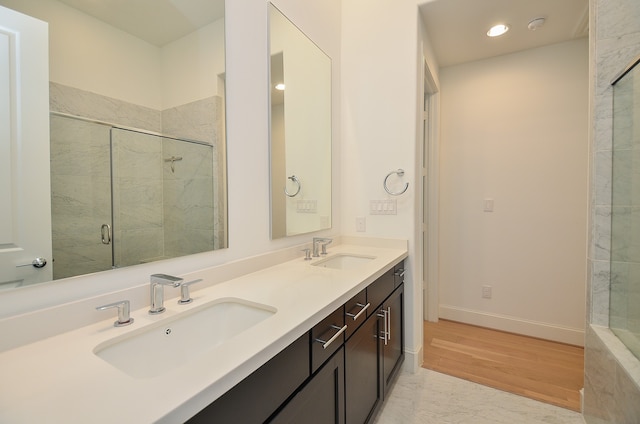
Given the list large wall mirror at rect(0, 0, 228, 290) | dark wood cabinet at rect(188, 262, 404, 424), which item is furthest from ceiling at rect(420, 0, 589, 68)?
dark wood cabinet at rect(188, 262, 404, 424)

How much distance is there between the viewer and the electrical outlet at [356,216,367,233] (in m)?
2.19

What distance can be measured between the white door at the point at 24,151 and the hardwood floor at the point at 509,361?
2.28 metres

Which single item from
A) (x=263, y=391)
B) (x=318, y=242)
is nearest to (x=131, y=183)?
(x=263, y=391)

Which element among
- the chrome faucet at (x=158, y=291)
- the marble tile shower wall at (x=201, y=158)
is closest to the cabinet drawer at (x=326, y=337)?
the chrome faucet at (x=158, y=291)

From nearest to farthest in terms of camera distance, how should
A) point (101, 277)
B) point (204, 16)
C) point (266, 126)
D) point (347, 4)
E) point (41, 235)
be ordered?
point (41, 235) < point (101, 277) < point (204, 16) < point (266, 126) < point (347, 4)

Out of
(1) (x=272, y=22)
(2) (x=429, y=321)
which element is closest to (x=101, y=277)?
(1) (x=272, y=22)

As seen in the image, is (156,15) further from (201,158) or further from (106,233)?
(106,233)

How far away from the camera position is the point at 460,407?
1693 mm

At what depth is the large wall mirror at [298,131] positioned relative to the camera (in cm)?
161

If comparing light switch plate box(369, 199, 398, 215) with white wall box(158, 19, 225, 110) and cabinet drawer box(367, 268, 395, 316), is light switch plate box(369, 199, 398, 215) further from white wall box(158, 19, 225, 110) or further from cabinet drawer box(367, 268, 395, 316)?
white wall box(158, 19, 225, 110)

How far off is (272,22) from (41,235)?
1413 mm

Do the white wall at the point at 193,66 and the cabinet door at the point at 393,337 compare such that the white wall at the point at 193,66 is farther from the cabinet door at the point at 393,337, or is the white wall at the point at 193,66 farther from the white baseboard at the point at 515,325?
the white baseboard at the point at 515,325

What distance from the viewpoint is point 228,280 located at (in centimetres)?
129

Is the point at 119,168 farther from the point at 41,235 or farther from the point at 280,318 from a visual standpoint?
the point at 280,318
